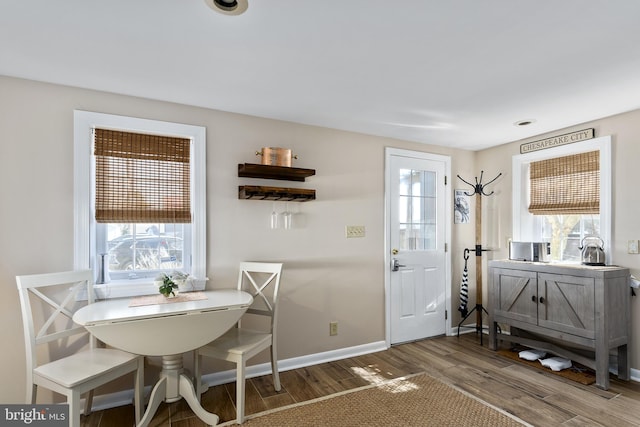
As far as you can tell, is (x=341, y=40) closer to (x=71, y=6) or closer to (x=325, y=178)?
(x=71, y=6)

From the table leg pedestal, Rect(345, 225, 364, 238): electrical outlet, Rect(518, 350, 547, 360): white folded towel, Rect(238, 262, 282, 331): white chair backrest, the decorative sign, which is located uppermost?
the decorative sign

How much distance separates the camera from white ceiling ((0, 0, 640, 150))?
151 centimetres

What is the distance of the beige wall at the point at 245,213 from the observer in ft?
7.11

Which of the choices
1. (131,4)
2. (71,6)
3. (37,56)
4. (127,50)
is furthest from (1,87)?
(131,4)

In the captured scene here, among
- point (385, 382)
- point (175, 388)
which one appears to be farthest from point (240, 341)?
point (385, 382)

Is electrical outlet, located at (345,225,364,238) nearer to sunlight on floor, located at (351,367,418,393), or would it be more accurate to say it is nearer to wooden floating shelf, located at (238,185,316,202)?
wooden floating shelf, located at (238,185,316,202)

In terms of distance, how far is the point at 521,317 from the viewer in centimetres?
318

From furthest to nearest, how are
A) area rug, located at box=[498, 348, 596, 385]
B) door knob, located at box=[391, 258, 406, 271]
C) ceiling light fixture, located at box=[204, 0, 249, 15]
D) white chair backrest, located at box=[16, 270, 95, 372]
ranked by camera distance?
door knob, located at box=[391, 258, 406, 271] → area rug, located at box=[498, 348, 596, 385] → white chair backrest, located at box=[16, 270, 95, 372] → ceiling light fixture, located at box=[204, 0, 249, 15]

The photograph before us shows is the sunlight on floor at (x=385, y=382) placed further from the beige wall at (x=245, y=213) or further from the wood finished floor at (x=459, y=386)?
the beige wall at (x=245, y=213)

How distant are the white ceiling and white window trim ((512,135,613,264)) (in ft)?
0.98

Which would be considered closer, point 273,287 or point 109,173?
point 109,173

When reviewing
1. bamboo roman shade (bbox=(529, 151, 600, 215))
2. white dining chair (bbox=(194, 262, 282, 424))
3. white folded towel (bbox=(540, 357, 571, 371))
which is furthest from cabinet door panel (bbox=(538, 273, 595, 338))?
white dining chair (bbox=(194, 262, 282, 424))

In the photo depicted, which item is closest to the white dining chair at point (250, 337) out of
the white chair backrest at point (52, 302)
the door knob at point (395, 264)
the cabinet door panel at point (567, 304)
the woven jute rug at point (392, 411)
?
the woven jute rug at point (392, 411)

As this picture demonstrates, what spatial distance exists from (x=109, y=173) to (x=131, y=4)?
1.33 meters
